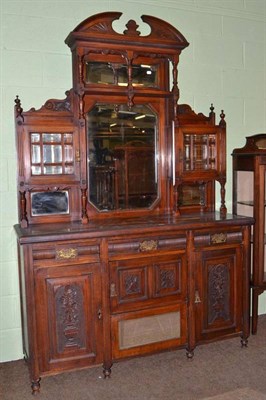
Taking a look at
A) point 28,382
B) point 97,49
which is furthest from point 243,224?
point 28,382

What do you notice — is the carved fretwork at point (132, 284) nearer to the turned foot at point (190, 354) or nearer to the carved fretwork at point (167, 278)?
the carved fretwork at point (167, 278)

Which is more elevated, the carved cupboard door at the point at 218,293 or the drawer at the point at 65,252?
the drawer at the point at 65,252

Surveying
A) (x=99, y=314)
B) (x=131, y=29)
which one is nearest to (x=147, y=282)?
(x=99, y=314)

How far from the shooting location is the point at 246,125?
3.66 meters

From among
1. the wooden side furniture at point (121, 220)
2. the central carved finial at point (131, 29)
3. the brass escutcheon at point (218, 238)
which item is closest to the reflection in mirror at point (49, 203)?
the wooden side furniture at point (121, 220)

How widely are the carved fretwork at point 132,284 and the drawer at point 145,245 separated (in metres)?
0.16

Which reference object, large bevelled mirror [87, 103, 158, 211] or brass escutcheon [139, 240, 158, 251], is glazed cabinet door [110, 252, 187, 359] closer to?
brass escutcheon [139, 240, 158, 251]

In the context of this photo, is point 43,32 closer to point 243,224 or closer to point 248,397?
point 243,224

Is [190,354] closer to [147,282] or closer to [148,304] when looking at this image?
[148,304]

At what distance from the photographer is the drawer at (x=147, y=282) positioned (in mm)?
2725

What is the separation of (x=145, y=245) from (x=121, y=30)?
170 cm

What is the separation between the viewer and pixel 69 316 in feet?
8.66

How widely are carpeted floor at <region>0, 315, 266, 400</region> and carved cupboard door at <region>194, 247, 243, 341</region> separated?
20 centimetres

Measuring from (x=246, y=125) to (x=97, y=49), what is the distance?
5.16 feet
